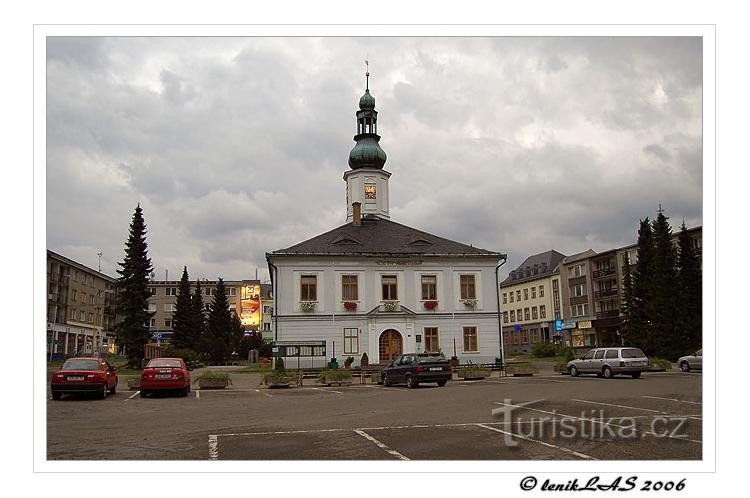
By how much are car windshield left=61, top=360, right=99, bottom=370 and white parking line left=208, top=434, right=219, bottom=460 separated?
11.6 metres

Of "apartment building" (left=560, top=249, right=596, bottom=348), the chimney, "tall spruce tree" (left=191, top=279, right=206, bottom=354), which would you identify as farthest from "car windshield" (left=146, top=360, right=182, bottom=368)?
"apartment building" (left=560, top=249, right=596, bottom=348)

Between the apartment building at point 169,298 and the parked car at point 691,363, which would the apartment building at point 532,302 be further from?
the parked car at point 691,363

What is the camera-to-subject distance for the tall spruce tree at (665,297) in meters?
46.8

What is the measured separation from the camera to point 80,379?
69.4ft

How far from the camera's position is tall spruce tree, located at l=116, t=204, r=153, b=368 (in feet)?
161

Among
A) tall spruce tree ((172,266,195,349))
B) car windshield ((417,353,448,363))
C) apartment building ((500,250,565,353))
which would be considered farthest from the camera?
apartment building ((500,250,565,353))

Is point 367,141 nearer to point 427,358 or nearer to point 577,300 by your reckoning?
point 427,358

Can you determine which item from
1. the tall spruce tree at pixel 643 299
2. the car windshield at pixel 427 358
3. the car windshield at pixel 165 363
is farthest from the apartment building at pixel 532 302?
the car windshield at pixel 165 363

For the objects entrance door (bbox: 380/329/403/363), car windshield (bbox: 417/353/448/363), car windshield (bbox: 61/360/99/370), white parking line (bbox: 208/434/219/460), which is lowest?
entrance door (bbox: 380/329/403/363)

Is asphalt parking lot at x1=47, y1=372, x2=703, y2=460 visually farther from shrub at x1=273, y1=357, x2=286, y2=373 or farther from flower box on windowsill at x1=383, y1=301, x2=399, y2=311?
flower box on windowsill at x1=383, y1=301, x2=399, y2=311
